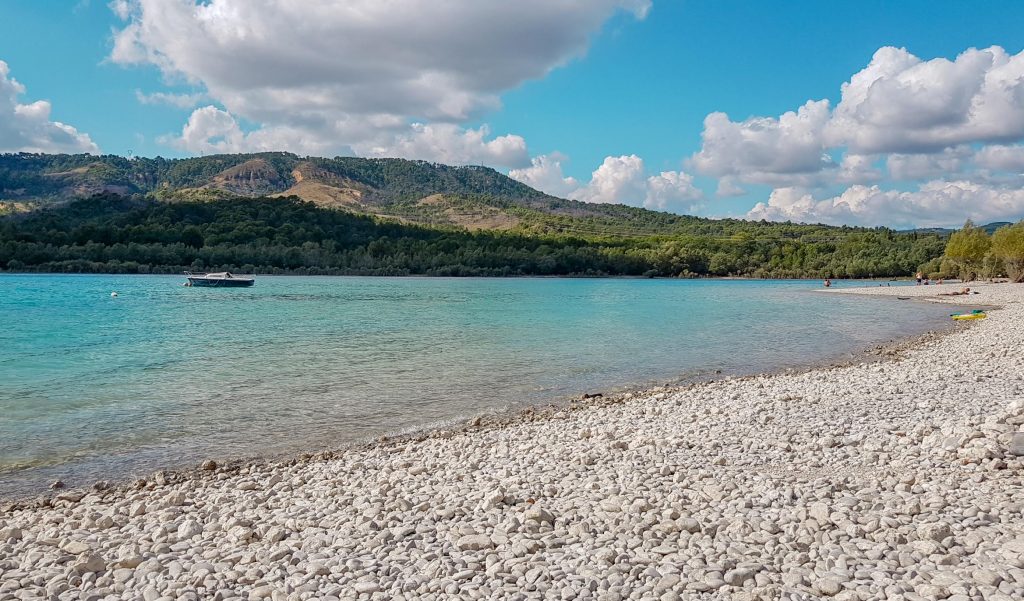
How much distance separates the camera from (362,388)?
16.3m

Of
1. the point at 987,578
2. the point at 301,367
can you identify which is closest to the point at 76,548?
the point at 987,578

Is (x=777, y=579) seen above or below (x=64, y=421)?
above

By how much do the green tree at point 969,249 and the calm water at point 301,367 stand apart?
5770cm

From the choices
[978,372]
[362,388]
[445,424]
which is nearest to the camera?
[445,424]

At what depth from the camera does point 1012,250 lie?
73.9 m

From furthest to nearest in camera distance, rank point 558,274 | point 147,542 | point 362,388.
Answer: point 558,274 < point 362,388 < point 147,542

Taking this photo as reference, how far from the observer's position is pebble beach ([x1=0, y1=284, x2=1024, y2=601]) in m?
4.87

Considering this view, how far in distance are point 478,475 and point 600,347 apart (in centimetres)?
1805

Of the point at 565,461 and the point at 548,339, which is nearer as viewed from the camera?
the point at 565,461

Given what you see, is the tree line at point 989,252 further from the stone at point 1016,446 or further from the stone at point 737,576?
the stone at point 737,576

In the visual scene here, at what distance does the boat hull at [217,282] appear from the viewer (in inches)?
3194

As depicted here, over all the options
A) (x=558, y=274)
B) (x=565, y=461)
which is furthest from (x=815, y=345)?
(x=558, y=274)

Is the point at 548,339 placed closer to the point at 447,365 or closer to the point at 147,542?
the point at 447,365

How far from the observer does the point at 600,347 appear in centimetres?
2558
